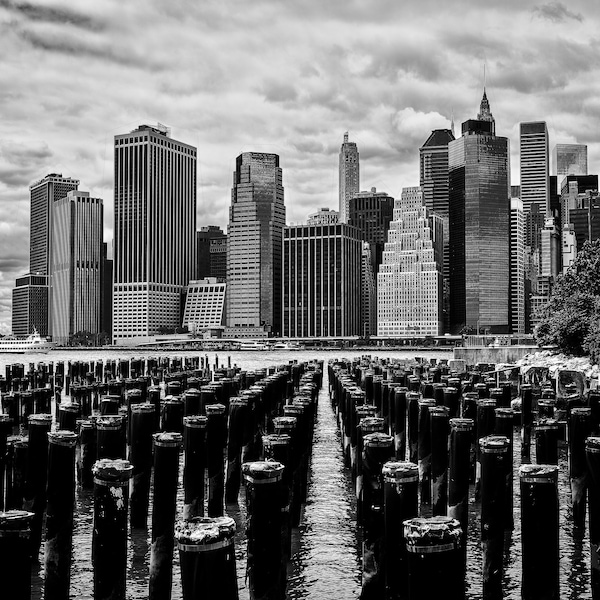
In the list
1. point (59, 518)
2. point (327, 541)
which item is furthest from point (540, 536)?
point (59, 518)

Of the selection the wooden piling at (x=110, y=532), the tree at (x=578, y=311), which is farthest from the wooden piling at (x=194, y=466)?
the tree at (x=578, y=311)

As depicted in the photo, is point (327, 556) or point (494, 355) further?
point (494, 355)

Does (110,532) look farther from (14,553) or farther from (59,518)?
(59,518)

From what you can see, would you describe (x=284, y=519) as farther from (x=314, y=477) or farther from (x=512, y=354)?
(x=512, y=354)

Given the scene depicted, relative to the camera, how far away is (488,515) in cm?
1331

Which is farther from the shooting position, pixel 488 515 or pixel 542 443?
pixel 542 443

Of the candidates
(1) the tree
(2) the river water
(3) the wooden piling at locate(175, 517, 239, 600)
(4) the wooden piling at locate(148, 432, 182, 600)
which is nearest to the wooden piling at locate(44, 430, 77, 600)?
(2) the river water

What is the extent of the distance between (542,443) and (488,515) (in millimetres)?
4864

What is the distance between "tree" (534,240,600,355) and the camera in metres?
54.3

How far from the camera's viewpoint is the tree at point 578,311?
54.3 meters

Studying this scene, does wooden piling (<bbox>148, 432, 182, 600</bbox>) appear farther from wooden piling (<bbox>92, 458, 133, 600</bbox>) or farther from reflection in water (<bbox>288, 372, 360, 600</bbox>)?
reflection in water (<bbox>288, 372, 360, 600</bbox>)

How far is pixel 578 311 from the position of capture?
59250 mm

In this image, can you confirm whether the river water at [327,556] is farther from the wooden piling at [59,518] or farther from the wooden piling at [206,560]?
the wooden piling at [206,560]

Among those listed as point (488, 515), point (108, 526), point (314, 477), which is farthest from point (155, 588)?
point (314, 477)
